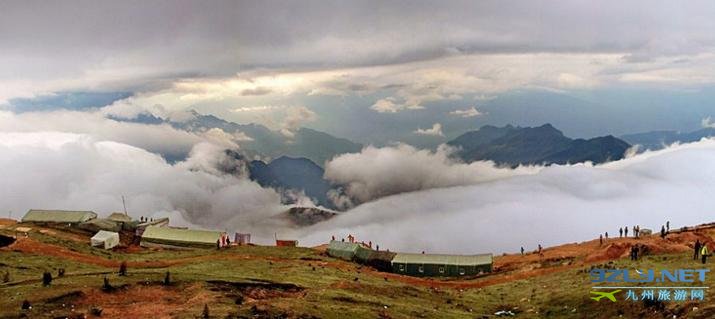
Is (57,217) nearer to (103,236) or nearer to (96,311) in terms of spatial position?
(103,236)

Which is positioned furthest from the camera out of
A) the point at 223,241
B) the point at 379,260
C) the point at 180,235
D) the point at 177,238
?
the point at 180,235

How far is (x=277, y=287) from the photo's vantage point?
56219 mm

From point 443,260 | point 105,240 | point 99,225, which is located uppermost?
point 99,225

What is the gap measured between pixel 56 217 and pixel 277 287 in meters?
80.6

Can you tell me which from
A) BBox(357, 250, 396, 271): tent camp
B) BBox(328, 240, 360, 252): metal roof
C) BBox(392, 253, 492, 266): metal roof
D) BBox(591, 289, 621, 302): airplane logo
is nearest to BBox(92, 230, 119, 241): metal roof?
BBox(328, 240, 360, 252): metal roof

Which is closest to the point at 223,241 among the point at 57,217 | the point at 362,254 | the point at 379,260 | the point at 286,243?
the point at 286,243

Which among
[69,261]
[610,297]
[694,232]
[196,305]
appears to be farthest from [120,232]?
[694,232]

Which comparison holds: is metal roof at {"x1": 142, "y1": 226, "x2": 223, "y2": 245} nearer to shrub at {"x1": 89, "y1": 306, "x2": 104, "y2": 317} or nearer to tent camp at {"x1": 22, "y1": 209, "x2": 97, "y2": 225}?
tent camp at {"x1": 22, "y1": 209, "x2": 97, "y2": 225}

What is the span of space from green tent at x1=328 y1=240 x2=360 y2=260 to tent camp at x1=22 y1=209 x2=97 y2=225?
1921 inches

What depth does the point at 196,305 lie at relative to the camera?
148ft

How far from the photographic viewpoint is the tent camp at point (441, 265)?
9975 cm

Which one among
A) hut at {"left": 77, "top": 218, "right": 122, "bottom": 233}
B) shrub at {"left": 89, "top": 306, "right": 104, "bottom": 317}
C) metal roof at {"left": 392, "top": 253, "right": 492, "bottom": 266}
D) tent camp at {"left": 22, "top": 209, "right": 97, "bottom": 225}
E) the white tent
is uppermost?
tent camp at {"left": 22, "top": 209, "right": 97, "bottom": 225}

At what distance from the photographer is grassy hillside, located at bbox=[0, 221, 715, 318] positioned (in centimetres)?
4431

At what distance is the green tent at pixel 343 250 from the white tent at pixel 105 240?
120ft
